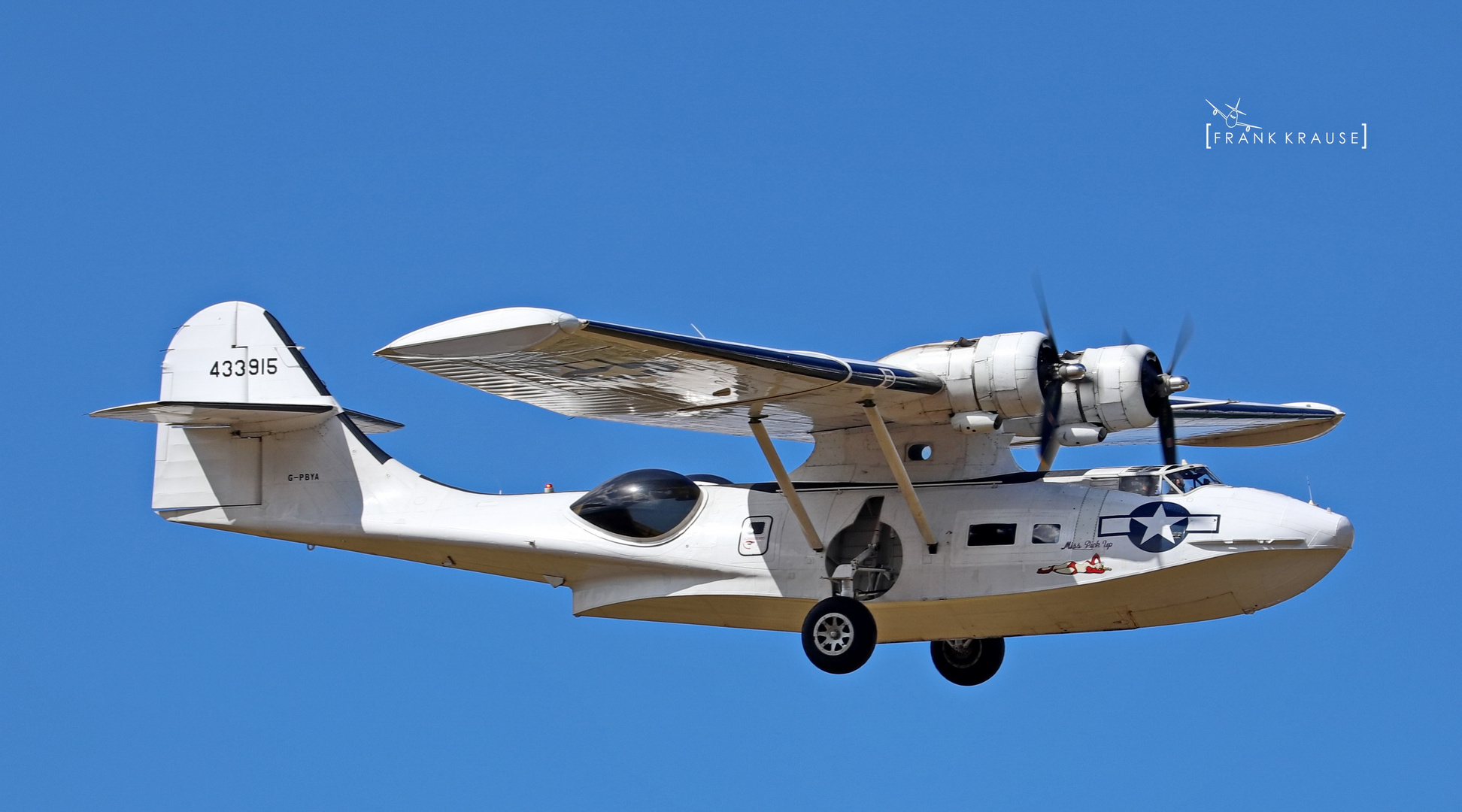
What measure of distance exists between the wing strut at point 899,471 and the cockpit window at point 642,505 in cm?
220

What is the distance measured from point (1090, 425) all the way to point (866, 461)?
218 centimetres

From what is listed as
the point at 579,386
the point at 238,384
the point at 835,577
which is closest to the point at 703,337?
the point at 579,386

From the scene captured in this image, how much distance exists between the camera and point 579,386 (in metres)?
15.6

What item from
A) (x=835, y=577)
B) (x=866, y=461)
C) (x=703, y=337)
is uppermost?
(x=703, y=337)

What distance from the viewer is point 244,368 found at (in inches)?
734

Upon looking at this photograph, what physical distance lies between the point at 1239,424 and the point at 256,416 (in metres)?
10.5

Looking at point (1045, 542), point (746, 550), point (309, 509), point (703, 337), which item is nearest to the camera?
point (703, 337)

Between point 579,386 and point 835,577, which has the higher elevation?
point 579,386

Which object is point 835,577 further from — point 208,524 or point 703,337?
point 208,524

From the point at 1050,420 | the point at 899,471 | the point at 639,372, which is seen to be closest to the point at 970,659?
the point at 899,471

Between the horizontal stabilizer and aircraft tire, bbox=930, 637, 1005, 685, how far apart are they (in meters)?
6.70

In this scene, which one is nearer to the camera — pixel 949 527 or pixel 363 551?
pixel 949 527

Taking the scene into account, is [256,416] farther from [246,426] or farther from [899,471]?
[899,471]

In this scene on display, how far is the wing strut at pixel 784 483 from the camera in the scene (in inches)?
629
